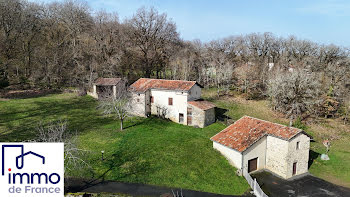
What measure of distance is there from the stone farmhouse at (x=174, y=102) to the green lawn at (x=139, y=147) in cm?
154

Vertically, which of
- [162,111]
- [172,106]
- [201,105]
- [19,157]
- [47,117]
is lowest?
[47,117]

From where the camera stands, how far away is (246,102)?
4841cm

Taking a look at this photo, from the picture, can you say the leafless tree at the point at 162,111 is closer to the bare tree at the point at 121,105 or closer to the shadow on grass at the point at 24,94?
the bare tree at the point at 121,105

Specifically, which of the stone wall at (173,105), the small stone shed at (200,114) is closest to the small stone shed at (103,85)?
the stone wall at (173,105)

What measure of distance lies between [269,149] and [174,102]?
15.6m

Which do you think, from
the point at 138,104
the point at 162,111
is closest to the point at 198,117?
the point at 162,111

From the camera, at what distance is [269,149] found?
80.4 ft

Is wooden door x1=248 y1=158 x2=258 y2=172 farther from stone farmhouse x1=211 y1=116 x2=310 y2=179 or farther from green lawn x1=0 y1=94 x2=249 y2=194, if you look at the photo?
green lawn x1=0 y1=94 x2=249 y2=194

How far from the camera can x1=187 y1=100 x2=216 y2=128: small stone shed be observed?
110ft

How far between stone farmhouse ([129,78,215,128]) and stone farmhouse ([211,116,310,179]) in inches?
352

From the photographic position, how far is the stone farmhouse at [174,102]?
34281mm

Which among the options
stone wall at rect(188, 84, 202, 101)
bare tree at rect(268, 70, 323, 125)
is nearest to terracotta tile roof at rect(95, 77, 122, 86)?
stone wall at rect(188, 84, 202, 101)

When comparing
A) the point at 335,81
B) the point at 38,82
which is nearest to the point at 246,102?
the point at 335,81

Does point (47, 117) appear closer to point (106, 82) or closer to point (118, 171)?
point (106, 82)
